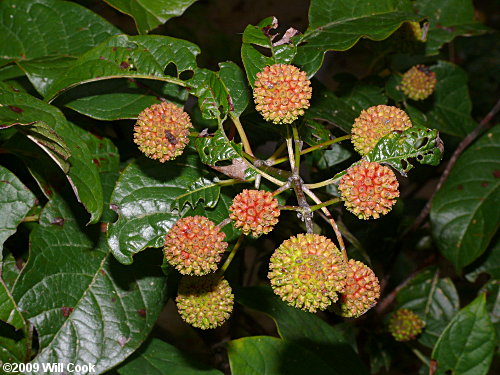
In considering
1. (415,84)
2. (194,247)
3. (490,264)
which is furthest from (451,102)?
(194,247)

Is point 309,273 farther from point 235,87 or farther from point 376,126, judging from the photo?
point 235,87

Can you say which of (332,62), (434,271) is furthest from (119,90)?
(332,62)

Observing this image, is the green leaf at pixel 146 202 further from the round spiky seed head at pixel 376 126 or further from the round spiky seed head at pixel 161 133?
the round spiky seed head at pixel 376 126

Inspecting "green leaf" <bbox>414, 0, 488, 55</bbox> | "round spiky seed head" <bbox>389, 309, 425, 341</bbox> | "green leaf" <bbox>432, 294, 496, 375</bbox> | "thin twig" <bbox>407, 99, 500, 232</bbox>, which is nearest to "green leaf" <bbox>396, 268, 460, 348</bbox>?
"round spiky seed head" <bbox>389, 309, 425, 341</bbox>

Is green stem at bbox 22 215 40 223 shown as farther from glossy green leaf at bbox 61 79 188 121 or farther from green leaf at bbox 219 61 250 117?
green leaf at bbox 219 61 250 117

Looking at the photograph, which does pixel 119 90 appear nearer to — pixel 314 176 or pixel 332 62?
pixel 314 176

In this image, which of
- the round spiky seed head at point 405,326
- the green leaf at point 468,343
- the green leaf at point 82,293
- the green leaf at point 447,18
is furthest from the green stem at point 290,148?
the round spiky seed head at point 405,326

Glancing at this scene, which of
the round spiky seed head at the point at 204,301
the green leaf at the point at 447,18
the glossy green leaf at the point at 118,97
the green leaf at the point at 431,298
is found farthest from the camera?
the green leaf at the point at 431,298
